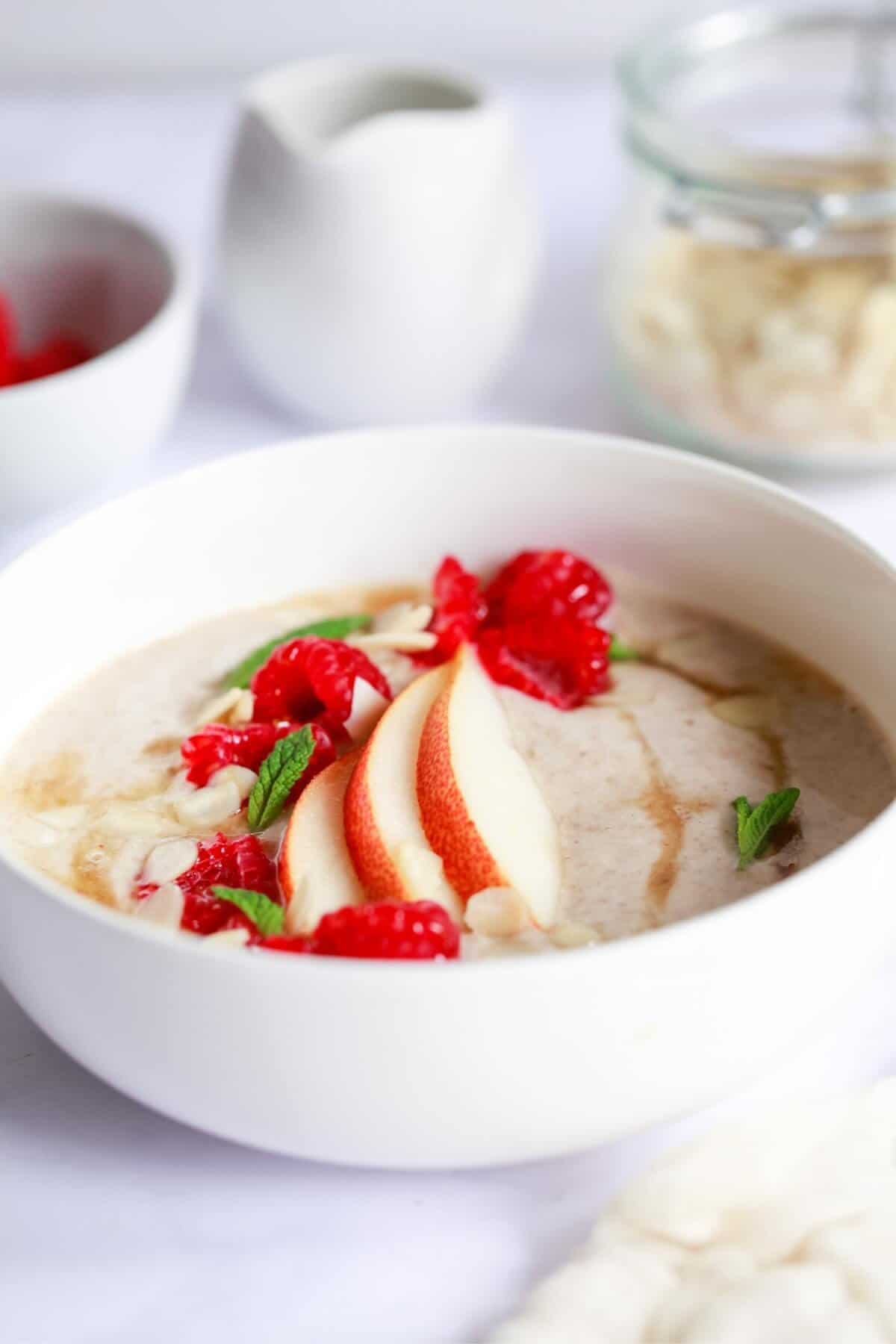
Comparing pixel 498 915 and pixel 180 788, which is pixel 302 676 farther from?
pixel 498 915

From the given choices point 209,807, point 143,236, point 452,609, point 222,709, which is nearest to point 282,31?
point 143,236

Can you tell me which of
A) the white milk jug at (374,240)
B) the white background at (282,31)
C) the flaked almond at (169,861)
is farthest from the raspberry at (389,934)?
the white background at (282,31)

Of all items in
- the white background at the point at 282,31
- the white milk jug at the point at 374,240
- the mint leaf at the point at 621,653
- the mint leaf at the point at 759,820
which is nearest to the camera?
the mint leaf at the point at 759,820

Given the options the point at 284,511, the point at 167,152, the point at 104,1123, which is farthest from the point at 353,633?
the point at 167,152

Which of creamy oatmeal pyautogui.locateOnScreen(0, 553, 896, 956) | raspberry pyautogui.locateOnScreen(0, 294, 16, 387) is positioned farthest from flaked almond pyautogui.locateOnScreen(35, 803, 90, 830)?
raspberry pyautogui.locateOnScreen(0, 294, 16, 387)

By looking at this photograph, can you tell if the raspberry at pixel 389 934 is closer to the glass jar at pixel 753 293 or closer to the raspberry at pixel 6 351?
the glass jar at pixel 753 293

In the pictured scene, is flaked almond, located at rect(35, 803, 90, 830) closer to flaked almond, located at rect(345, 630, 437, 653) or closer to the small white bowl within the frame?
flaked almond, located at rect(345, 630, 437, 653)

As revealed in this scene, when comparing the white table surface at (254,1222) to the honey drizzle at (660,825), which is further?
the honey drizzle at (660,825)
